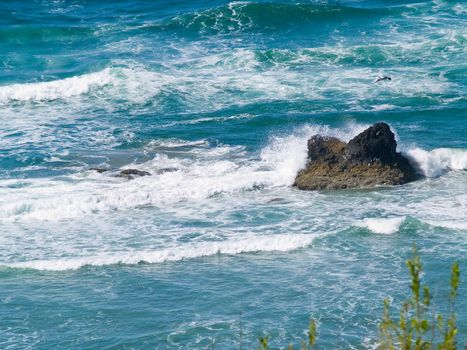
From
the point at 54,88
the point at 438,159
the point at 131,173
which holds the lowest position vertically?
the point at 438,159

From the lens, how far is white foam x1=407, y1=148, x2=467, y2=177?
983 inches

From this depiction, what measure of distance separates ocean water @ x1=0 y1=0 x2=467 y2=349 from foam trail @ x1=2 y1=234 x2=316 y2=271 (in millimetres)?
45

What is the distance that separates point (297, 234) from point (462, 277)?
13.9 ft

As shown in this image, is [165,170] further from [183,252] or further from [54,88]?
[54,88]

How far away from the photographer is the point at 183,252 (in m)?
19.1

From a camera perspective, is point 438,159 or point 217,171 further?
point 217,171

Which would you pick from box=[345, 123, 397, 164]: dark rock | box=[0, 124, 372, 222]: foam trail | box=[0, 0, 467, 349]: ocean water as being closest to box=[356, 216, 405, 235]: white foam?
box=[0, 0, 467, 349]: ocean water

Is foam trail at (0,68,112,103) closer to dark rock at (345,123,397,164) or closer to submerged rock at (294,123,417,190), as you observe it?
submerged rock at (294,123,417,190)

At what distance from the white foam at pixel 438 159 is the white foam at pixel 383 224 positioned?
4.64 meters

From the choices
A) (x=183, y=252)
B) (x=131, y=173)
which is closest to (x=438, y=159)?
(x=131, y=173)

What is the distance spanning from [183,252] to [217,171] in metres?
7.07

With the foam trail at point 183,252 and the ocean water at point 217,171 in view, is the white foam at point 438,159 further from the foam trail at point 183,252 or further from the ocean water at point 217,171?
the foam trail at point 183,252

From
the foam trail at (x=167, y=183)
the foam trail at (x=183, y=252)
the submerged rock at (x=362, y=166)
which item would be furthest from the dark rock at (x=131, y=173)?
the foam trail at (x=183, y=252)

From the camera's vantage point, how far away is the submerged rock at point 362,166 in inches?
943
